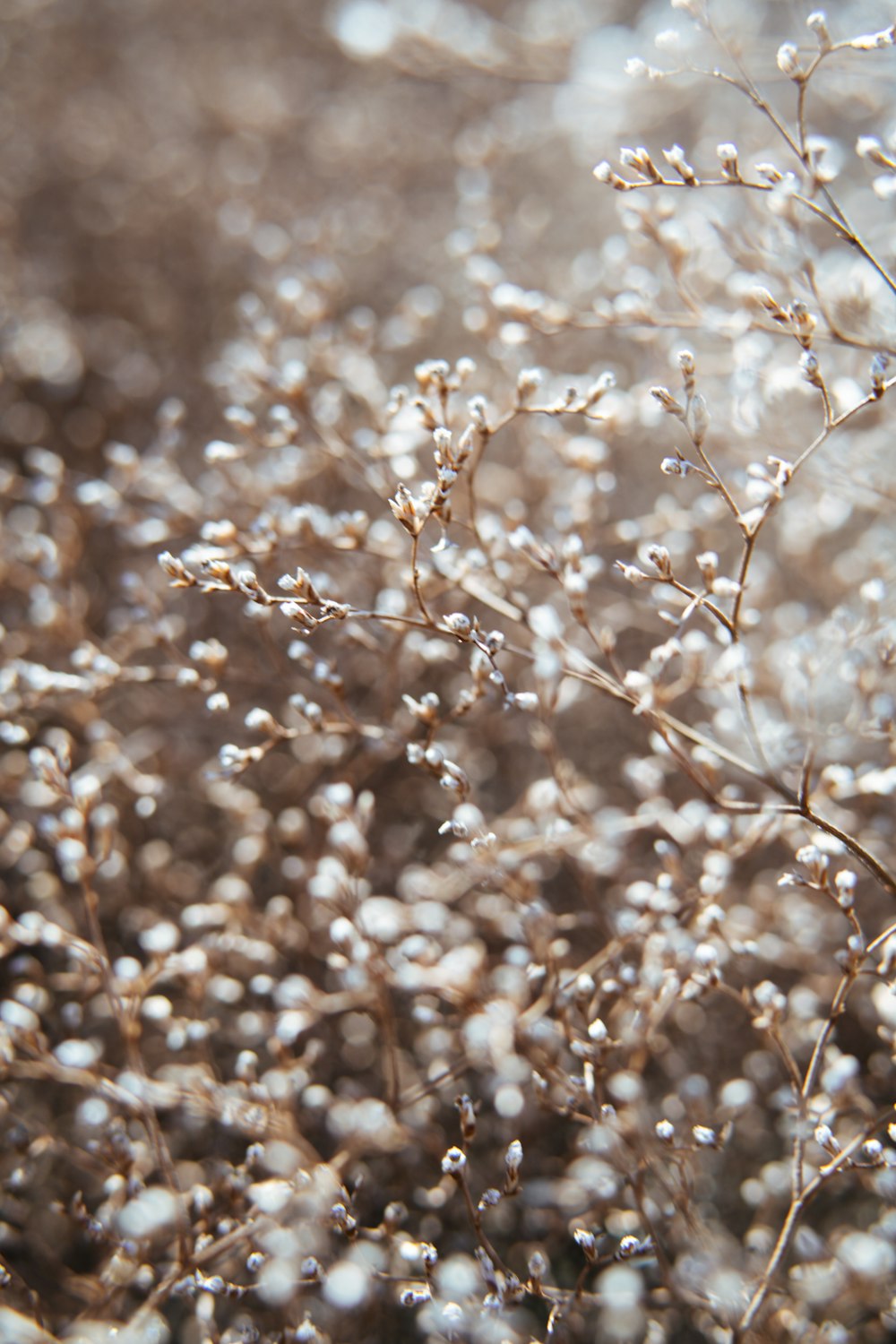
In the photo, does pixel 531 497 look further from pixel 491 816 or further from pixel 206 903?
pixel 206 903

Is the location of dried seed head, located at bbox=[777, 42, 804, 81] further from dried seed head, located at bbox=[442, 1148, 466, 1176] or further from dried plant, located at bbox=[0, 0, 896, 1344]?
dried seed head, located at bbox=[442, 1148, 466, 1176]

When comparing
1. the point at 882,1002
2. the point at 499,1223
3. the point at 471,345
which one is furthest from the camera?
the point at 471,345

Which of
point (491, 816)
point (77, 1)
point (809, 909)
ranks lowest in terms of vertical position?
point (491, 816)

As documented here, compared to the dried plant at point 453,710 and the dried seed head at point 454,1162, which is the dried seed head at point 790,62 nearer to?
the dried plant at point 453,710

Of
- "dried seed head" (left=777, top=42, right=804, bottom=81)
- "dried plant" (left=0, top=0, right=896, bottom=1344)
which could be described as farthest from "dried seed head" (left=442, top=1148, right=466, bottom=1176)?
"dried seed head" (left=777, top=42, right=804, bottom=81)

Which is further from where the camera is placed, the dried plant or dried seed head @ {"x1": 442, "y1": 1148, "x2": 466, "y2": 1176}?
the dried plant

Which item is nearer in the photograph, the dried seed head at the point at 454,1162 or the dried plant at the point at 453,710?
the dried seed head at the point at 454,1162

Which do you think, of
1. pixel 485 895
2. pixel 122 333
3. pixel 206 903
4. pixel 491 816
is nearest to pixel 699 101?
pixel 122 333

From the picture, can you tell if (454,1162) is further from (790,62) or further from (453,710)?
(790,62)

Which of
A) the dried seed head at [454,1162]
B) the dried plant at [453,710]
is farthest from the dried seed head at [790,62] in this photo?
the dried seed head at [454,1162]
